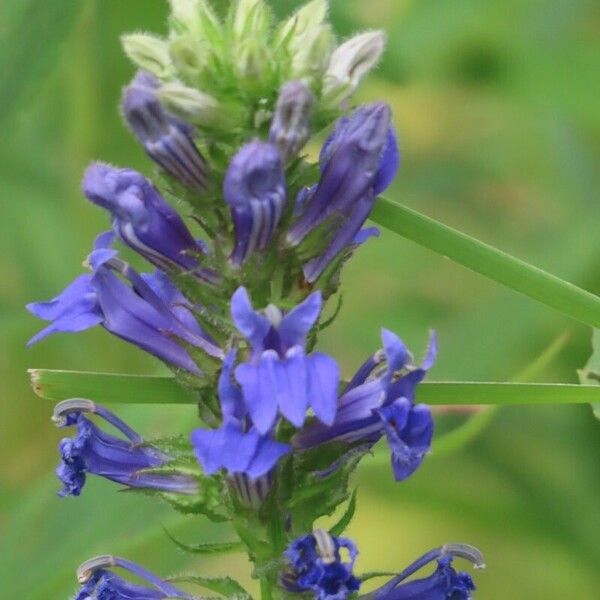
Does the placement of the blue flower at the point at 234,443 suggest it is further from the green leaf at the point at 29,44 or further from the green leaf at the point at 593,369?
the green leaf at the point at 29,44

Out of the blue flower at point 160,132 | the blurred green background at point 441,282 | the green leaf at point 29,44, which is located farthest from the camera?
the blurred green background at point 441,282

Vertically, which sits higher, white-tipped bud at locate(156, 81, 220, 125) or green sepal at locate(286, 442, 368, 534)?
white-tipped bud at locate(156, 81, 220, 125)

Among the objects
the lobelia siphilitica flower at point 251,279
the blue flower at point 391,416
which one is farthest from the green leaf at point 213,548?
the blue flower at point 391,416

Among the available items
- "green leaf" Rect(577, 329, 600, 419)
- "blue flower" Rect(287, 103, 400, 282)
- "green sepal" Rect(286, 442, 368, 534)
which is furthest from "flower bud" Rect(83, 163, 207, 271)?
"green leaf" Rect(577, 329, 600, 419)

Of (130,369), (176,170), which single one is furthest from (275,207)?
(130,369)

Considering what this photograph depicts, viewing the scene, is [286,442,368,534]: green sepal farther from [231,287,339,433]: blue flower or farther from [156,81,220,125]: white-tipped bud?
[156,81,220,125]: white-tipped bud
